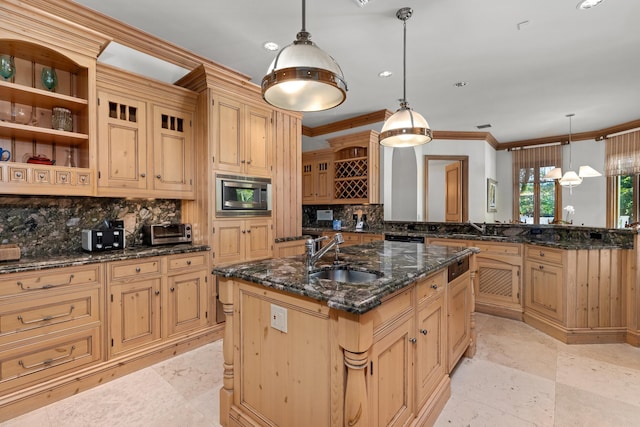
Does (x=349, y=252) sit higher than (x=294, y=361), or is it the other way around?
(x=349, y=252)

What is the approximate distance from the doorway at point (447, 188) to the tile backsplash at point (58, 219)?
4985 millimetres

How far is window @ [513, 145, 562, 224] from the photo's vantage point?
6656 millimetres

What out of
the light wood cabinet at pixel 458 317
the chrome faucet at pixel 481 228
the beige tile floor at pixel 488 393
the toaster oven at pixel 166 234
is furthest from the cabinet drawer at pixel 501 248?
the toaster oven at pixel 166 234

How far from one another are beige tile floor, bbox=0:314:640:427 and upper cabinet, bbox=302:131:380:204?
→ 2932 mm

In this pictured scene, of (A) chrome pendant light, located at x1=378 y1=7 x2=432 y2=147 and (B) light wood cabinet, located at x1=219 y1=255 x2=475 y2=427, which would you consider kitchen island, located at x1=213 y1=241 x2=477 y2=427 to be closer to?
(B) light wood cabinet, located at x1=219 y1=255 x2=475 y2=427

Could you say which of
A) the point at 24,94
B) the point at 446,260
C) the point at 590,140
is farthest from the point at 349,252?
the point at 590,140

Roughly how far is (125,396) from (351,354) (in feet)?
6.23

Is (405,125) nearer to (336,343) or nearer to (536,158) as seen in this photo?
(336,343)

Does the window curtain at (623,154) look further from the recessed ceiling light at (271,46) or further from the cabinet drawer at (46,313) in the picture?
the cabinet drawer at (46,313)

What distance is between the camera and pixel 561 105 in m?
4.61

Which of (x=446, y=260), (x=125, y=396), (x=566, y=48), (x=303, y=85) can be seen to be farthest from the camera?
(x=566, y=48)

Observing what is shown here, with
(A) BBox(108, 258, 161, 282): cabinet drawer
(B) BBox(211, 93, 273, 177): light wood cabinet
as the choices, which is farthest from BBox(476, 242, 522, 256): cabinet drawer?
(A) BBox(108, 258, 161, 282): cabinet drawer

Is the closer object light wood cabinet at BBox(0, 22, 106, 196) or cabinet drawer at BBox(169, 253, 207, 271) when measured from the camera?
light wood cabinet at BBox(0, 22, 106, 196)

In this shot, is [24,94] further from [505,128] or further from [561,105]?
[505,128]
